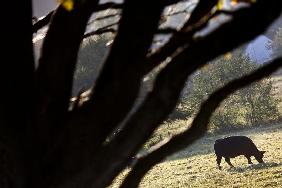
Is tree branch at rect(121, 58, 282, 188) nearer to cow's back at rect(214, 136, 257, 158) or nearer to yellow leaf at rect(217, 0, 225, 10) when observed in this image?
yellow leaf at rect(217, 0, 225, 10)

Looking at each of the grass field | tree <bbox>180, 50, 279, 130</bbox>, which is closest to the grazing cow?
the grass field

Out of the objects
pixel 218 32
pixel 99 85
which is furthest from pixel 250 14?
pixel 99 85

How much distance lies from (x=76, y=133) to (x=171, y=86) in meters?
0.67

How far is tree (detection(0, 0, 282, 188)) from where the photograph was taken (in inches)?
113

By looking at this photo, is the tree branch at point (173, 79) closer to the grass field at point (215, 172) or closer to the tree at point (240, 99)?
the grass field at point (215, 172)

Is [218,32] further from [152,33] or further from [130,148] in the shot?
[130,148]

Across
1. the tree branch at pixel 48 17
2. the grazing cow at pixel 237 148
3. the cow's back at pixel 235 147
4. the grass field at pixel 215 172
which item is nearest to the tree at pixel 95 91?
the tree branch at pixel 48 17

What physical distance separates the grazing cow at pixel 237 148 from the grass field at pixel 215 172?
0.48m

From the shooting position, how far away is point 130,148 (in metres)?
2.97

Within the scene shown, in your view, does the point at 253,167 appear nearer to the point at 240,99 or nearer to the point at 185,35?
the point at 185,35

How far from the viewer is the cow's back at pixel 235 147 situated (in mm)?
22766

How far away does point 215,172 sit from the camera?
72.9 feet

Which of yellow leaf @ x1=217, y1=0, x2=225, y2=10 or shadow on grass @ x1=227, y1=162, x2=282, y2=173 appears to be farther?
shadow on grass @ x1=227, y1=162, x2=282, y2=173

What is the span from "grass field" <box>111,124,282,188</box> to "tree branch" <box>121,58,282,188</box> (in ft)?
45.2
